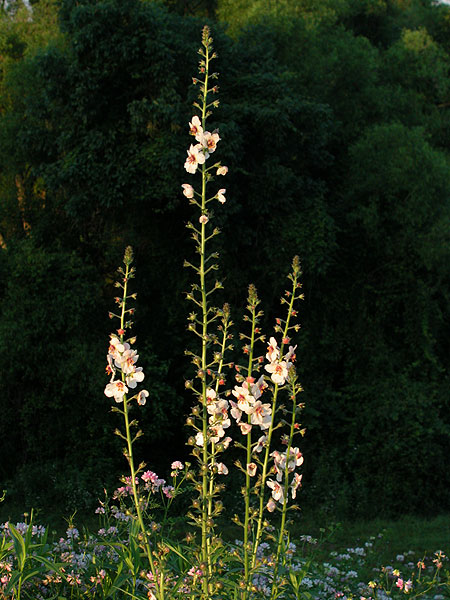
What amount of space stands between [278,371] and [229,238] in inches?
291

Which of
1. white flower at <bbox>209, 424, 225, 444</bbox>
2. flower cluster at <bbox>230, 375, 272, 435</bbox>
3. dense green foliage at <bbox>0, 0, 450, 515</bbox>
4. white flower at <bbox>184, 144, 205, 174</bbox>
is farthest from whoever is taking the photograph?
dense green foliage at <bbox>0, 0, 450, 515</bbox>

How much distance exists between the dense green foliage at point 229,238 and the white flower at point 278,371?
6.70 meters

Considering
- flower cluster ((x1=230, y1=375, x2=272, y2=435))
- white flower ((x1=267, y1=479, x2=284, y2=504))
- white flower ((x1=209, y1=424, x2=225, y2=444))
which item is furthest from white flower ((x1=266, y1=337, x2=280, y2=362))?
white flower ((x1=267, y1=479, x2=284, y2=504))

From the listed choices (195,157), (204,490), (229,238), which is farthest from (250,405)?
(229,238)

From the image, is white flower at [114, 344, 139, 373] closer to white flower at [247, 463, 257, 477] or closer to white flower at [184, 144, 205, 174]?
white flower at [247, 463, 257, 477]

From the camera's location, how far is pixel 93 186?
31.5 ft

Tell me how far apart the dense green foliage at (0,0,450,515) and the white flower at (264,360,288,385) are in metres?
6.70

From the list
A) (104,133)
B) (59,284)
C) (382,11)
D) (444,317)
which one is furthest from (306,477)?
(382,11)

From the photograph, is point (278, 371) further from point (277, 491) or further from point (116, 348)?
point (116, 348)

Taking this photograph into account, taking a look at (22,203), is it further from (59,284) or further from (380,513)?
(380,513)

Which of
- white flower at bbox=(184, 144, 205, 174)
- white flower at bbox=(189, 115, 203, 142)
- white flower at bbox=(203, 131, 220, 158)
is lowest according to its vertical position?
white flower at bbox=(184, 144, 205, 174)

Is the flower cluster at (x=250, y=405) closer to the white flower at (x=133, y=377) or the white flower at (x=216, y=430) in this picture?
the white flower at (x=216, y=430)

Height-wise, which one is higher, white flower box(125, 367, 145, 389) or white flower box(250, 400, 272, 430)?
white flower box(125, 367, 145, 389)

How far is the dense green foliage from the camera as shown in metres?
9.52
